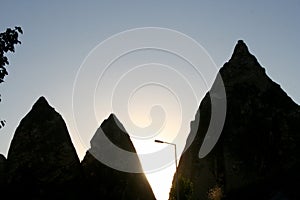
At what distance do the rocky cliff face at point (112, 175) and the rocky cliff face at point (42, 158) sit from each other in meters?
3.87

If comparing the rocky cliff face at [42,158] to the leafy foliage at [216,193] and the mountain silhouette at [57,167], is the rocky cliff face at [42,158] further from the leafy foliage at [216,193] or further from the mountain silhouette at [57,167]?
the leafy foliage at [216,193]

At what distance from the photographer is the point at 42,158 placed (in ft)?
198

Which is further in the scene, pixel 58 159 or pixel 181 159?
pixel 181 159

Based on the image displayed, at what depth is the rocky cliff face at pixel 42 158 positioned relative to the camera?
2293 inches

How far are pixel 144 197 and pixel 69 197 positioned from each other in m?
12.3

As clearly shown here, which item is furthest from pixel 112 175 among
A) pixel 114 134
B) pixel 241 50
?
pixel 241 50

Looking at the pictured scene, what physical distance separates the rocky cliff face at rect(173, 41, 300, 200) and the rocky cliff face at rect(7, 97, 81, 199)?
60.3 feet

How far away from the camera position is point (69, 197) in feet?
189

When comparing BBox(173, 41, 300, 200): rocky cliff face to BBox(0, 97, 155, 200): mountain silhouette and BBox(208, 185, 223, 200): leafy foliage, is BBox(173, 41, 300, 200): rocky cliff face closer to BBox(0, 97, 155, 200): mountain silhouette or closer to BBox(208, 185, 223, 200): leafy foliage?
BBox(208, 185, 223, 200): leafy foliage

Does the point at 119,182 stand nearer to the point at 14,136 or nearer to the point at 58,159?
the point at 58,159

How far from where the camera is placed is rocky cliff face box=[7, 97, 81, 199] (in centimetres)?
5825

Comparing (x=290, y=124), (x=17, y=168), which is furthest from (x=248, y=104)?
(x=17, y=168)

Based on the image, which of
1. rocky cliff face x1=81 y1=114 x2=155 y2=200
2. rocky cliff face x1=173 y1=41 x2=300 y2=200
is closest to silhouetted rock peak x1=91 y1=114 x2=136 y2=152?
rocky cliff face x1=81 y1=114 x2=155 y2=200

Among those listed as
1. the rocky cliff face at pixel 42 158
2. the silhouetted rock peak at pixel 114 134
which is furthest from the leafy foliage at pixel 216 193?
the rocky cliff face at pixel 42 158
